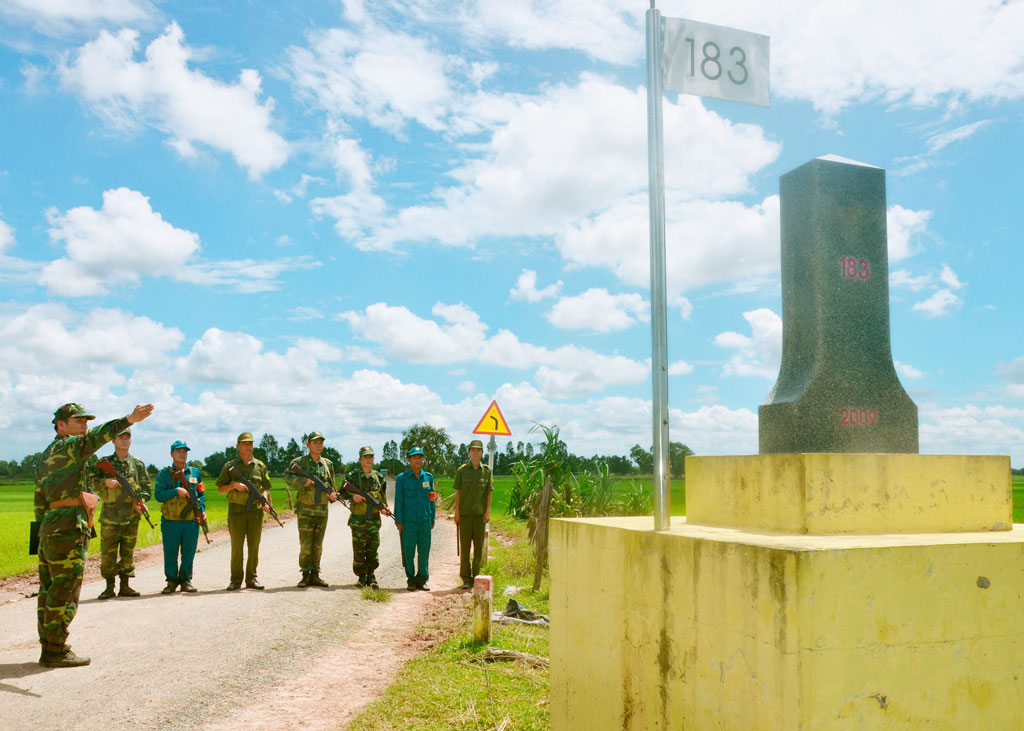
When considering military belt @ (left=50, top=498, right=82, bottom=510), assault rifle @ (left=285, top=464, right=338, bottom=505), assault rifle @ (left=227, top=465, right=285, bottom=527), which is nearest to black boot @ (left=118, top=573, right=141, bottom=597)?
assault rifle @ (left=227, top=465, right=285, bottom=527)

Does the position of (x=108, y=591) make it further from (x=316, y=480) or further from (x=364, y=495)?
(x=364, y=495)

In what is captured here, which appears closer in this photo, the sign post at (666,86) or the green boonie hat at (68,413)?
the sign post at (666,86)

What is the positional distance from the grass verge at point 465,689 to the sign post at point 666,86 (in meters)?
2.25

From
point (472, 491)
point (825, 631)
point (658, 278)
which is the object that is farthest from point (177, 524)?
point (825, 631)

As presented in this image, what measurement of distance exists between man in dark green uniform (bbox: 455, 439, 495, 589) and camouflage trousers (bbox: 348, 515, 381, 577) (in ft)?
3.67

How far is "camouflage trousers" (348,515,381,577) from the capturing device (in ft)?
35.7

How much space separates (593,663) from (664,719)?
2.47 ft

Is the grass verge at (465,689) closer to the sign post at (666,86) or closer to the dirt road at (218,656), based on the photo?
the dirt road at (218,656)

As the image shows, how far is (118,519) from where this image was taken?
33.8ft

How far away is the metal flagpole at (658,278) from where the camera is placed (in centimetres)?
388

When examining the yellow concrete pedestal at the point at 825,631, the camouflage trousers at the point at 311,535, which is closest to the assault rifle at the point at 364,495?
the camouflage trousers at the point at 311,535

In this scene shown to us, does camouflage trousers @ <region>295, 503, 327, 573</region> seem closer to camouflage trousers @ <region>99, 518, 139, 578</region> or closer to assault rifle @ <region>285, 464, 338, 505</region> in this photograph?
assault rifle @ <region>285, 464, 338, 505</region>

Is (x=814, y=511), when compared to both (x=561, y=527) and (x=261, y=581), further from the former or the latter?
(x=261, y=581)

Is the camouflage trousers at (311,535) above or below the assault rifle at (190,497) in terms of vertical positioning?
below
